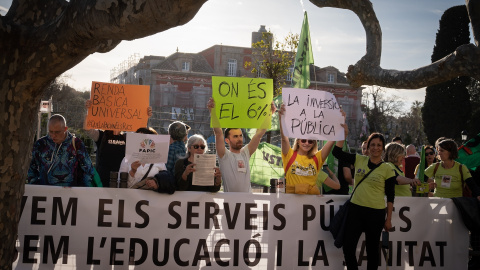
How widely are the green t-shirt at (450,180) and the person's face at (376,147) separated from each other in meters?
1.93

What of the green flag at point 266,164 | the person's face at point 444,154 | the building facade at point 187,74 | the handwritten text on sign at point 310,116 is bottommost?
the green flag at point 266,164

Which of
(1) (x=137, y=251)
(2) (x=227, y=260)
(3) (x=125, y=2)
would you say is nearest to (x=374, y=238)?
(2) (x=227, y=260)

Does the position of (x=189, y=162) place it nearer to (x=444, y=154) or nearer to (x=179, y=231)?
(x=179, y=231)

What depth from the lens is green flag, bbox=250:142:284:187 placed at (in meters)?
10.4

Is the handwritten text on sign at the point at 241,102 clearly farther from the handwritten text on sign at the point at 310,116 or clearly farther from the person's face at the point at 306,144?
the person's face at the point at 306,144

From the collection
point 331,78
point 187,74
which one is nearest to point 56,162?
point 187,74

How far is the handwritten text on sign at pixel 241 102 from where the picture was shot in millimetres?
6348

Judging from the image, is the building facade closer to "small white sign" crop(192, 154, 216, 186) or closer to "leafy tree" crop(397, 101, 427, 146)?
"leafy tree" crop(397, 101, 427, 146)


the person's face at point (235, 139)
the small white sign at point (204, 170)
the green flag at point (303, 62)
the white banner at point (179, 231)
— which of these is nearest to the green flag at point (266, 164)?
the green flag at point (303, 62)

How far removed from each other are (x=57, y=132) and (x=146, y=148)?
119 cm

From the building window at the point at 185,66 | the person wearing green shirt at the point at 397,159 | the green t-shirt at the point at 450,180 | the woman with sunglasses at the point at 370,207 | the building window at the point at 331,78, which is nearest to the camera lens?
the woman with sunglasses at the point at 370,207

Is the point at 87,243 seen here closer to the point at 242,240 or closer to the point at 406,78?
the point at 242,240

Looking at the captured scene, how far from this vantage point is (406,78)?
6250 millimetres

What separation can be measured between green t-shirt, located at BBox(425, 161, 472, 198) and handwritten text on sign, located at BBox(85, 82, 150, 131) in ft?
14.3
